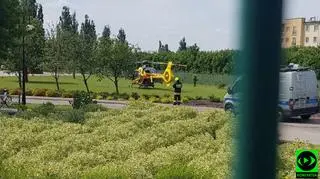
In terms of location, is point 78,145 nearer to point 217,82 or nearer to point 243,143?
point 243,143

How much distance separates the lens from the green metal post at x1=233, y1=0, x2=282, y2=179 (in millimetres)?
1163

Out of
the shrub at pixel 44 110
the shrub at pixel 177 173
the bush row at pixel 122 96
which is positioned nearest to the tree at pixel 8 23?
the shrub at pixel 44 110

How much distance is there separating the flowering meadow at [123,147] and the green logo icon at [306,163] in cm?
101

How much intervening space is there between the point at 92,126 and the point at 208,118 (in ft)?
9.93

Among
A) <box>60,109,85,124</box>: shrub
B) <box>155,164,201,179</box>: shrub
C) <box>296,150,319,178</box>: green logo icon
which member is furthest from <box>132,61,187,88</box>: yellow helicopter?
<box>296,150,319,178</box>: green logo icon

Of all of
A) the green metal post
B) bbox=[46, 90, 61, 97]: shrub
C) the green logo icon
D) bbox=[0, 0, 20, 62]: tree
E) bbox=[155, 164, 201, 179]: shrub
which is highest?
bbox=[0, 0, 20, 62]: tree

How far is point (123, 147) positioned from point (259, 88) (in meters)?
9.49

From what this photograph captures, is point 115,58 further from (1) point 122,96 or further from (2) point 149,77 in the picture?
(2) point 149,77

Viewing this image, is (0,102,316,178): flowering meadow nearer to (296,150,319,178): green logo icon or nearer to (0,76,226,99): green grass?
(296,150,319,178): green logo icon

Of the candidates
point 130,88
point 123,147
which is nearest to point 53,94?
point 130,88

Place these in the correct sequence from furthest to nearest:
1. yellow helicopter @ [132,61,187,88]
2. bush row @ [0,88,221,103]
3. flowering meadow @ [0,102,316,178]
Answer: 1. yellow helicopter @ [132,61,187,88]
2. bush row @ [0,88,221,103]
3. flowering meadow @ [0,102,316,178]

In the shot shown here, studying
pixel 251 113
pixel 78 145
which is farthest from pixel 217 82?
pixel 251 113

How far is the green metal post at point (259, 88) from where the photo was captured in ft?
3.82

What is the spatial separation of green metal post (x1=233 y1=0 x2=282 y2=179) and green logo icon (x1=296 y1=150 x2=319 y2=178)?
2792mm
